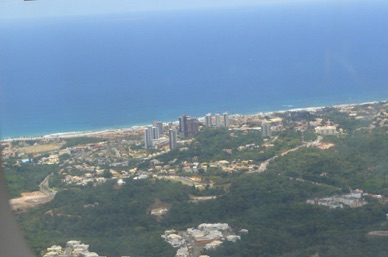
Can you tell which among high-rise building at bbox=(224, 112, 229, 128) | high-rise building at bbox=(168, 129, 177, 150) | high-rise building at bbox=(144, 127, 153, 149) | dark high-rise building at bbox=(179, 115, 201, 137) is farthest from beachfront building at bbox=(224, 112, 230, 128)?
high-rise building at bbox=(144, 127, 153, 149)

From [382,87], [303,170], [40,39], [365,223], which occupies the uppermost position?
[40,39]

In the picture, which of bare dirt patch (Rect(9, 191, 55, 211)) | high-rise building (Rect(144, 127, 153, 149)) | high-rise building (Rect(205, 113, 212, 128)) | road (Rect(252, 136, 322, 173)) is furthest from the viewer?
high-rise building (Rect(205, 113, 212, 128))

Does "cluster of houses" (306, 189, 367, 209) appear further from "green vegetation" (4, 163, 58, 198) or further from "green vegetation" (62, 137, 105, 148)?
"green vegetation" (4, 163, 58, 198)

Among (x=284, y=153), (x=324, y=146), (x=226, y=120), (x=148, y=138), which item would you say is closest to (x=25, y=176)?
(x=148, y=138)

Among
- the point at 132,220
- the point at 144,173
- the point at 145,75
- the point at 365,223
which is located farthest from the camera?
the point at 145,75

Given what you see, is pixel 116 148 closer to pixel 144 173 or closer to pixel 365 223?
pixel 144 173

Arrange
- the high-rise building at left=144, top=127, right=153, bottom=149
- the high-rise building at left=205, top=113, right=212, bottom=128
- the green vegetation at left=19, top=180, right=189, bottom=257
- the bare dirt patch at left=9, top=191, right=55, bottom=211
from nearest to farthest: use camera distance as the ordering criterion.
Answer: the bare dirt patch at left=9, top=191, right=55, bottom=211 → the green vegetation at left=19, top=180, right=189, bottom=257 → the high-rise building at left=144, top=127, right=153, bottom=149 → the high-rise building at left=205, top=113, right=212, bottom=128

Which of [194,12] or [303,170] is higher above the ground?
[194,12]

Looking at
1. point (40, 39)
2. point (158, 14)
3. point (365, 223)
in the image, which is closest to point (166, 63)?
point (158, 14)
